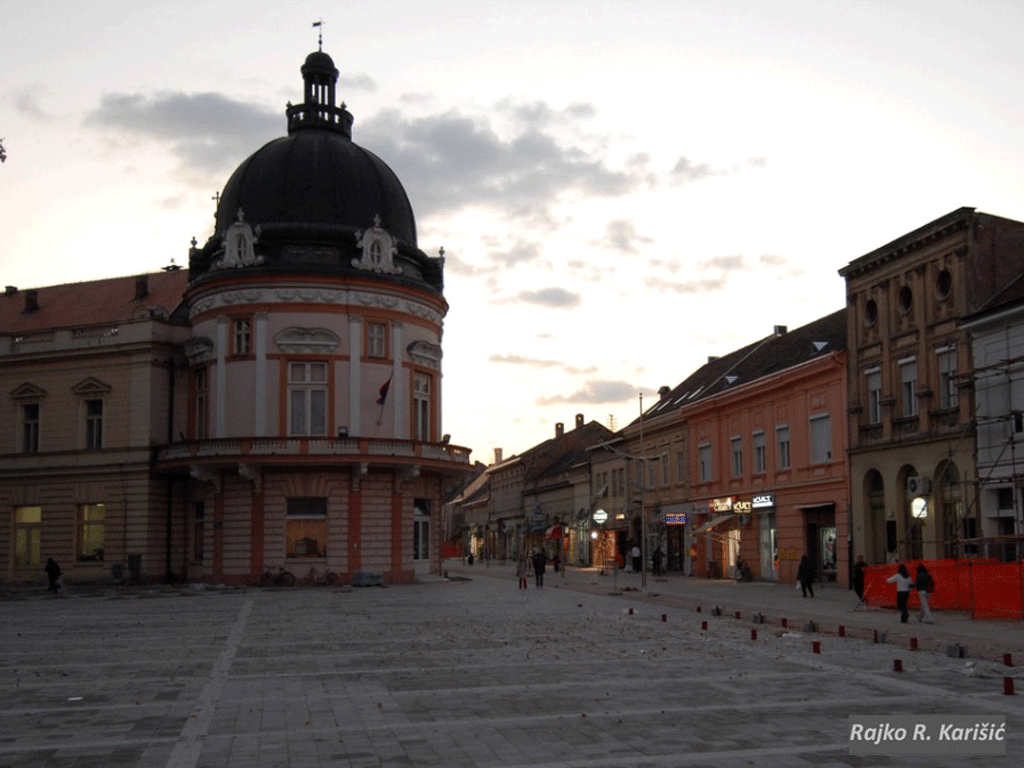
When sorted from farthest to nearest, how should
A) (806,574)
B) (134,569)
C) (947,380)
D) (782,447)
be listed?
(134,569) → (782,447) → (806,574) → (947,380)

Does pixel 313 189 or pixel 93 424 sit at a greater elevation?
pixel 313 189

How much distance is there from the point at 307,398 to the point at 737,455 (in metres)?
19.5

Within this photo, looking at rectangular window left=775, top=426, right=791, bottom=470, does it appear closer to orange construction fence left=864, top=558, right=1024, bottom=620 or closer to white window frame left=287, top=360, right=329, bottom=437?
orange construction fence left=864, top=558, right=1024, bottom=620

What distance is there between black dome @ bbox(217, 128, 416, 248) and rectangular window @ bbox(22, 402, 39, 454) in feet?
40.1

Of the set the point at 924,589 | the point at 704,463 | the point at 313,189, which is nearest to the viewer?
the point at 924,589

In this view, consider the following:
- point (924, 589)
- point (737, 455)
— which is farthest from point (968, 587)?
point (737, 455)

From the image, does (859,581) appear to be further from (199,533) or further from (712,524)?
(199,533)

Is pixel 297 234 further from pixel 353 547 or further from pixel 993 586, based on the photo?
pixel 993 586

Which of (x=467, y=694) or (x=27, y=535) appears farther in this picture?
(x=27, y=535)

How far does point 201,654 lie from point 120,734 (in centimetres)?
858

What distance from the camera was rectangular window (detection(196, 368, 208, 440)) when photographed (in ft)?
170

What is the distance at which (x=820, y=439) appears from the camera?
146 feet

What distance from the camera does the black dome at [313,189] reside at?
51.7 m

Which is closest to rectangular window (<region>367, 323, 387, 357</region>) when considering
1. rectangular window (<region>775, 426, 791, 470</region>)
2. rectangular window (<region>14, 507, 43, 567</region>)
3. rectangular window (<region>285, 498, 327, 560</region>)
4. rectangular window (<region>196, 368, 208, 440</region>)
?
rectangular window (<region>285, 498, 327, 560</region>)
